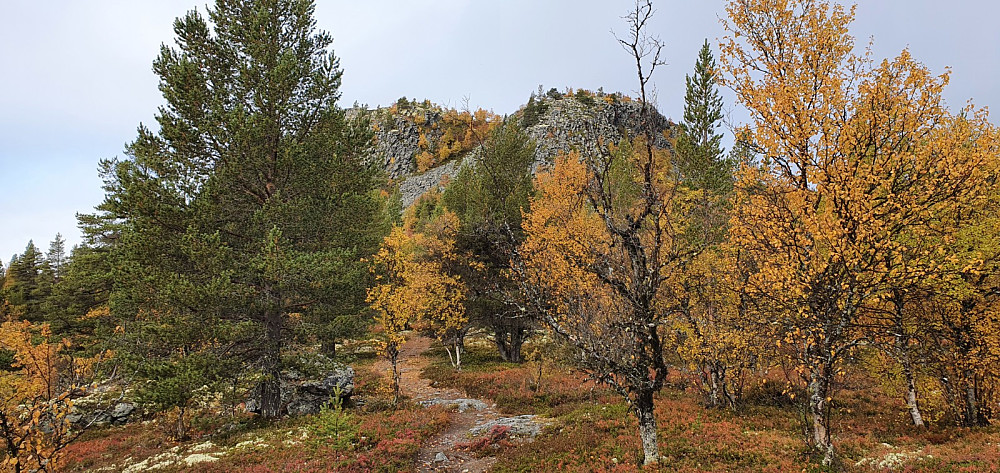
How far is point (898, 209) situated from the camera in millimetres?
9086

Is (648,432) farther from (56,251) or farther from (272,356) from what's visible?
(56,251)

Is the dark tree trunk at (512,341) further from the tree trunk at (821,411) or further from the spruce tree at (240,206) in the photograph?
the tree trunk at (821,411)

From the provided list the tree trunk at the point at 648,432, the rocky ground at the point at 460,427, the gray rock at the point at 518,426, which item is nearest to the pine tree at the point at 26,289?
the rocky ground at the point at 460,427

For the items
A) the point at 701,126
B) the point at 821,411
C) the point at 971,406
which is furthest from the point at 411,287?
the point at 701,126

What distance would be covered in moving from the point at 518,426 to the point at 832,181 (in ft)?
39.3

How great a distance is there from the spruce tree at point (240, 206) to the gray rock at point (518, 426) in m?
6.91

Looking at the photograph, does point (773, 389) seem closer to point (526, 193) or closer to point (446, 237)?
point (526, 193)

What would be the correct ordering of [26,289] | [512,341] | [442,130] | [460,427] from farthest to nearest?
1. [442,130]
2. [26,289]
3. [512,341]
4. [460,427]

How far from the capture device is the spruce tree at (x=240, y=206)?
523 inches

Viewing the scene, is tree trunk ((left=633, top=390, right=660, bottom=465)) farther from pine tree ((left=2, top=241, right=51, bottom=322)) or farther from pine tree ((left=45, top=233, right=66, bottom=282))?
pine tree ((left=45, top=233, right=66, bottom=282))

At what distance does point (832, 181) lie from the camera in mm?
9102

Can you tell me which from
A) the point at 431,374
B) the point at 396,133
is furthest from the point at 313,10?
the point at 396,133

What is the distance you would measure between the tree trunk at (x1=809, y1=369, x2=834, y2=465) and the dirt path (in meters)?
8.26

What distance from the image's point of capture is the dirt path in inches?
483
